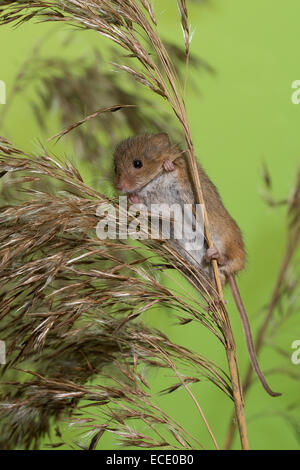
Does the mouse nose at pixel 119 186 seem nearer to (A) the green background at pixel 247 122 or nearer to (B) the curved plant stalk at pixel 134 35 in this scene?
(B) the curved plant stalk at pixel 134 35

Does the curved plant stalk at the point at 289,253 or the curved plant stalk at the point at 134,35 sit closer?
the curved plant stalk at the point at 134,35

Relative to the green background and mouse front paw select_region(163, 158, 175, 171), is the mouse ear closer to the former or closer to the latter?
mouse front paw select_region(163, 158, 175, 171)

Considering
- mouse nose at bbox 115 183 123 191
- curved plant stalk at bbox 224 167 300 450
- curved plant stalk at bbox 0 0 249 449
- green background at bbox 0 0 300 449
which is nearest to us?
curved plant stalk at bbox 0 0 249 449

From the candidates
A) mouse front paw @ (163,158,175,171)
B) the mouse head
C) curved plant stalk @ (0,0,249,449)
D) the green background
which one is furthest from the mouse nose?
the green background

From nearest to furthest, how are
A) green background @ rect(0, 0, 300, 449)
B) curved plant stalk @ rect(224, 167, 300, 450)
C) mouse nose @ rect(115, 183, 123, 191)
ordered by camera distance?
curved plant stalk @ rect(224, 167, 300, 450), mouse nose @ rect(115, 183, 123, 191), green background @ rect(0, 0, 300, 449)

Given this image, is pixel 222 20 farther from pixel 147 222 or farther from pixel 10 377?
pixel 10 377

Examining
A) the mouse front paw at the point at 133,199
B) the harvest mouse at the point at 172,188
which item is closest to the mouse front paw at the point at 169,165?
the harvest mouse at the point at 172,188

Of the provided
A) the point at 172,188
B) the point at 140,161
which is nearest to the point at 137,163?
the point at 140,161
